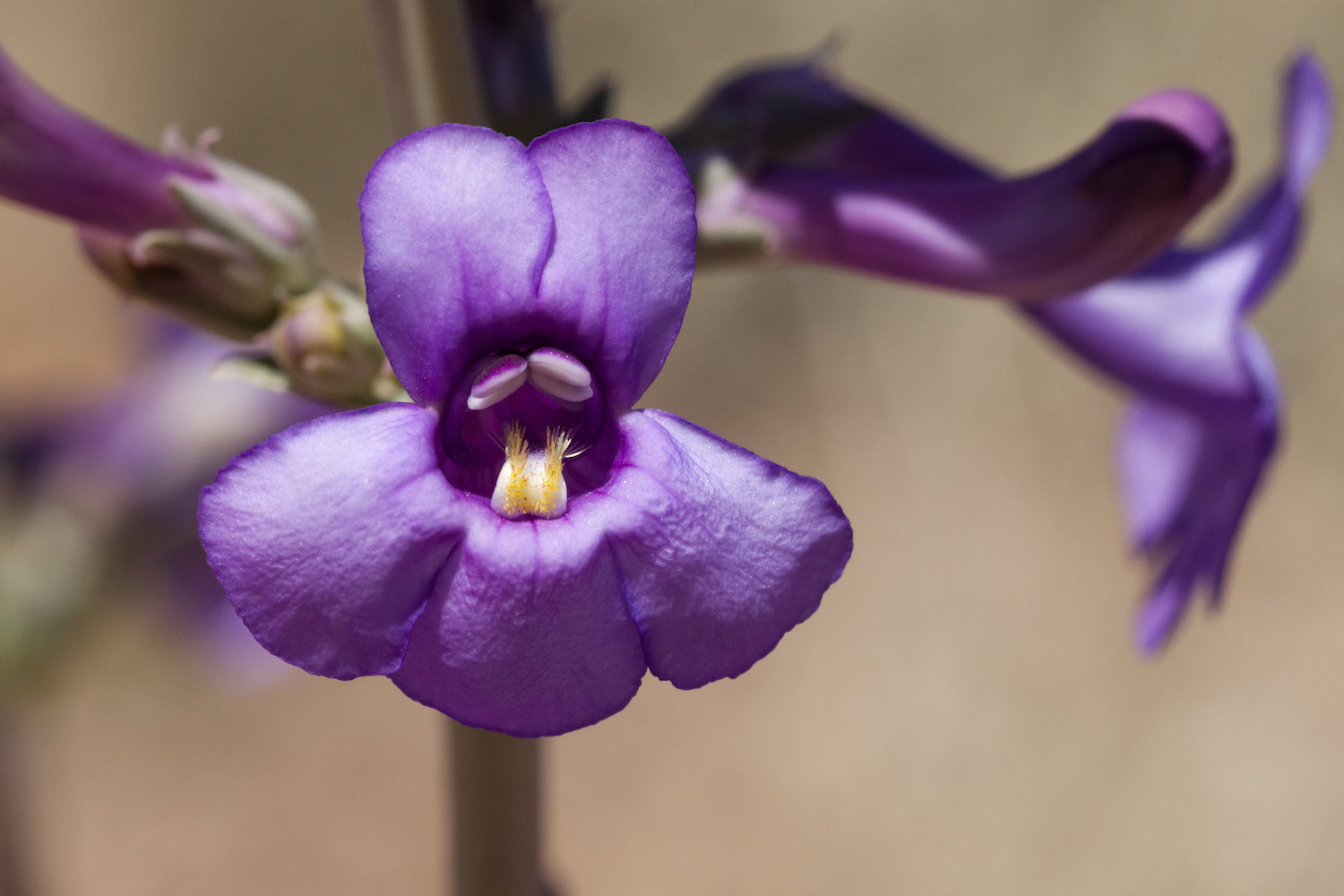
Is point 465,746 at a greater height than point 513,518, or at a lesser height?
lesser

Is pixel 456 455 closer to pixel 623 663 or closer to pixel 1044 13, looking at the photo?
pixel 623 663

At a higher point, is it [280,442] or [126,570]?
[280,442]

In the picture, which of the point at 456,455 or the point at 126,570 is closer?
the point at 456,455

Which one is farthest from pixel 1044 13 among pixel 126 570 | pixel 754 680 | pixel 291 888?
pixel 291 888

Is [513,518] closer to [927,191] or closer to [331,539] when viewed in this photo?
[331,539]

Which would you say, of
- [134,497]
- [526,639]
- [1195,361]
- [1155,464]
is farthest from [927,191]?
[134,497]

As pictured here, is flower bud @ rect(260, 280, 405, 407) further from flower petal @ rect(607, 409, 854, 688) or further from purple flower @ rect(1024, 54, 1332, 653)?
purple flower @ rect(1024, 54, 1332, 653)

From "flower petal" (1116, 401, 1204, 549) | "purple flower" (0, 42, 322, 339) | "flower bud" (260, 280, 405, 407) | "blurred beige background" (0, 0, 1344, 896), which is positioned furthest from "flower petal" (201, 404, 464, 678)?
"blurred beige background" (0, 0, 1344, 896)
